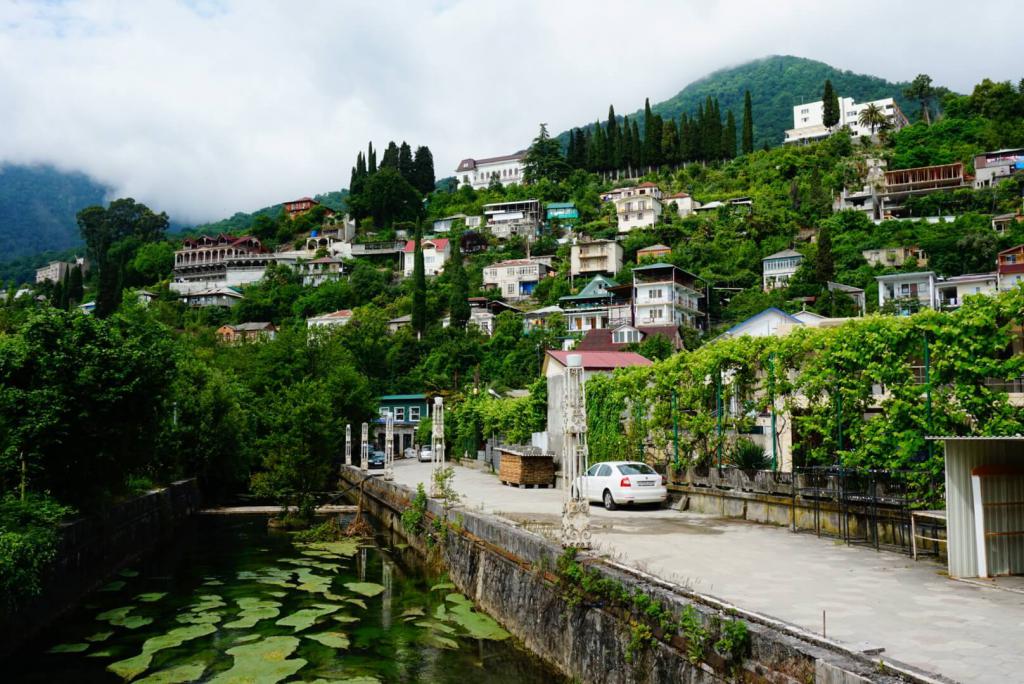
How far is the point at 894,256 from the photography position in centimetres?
8138

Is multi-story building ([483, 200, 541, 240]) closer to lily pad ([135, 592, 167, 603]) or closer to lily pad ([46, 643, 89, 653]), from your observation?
lily pad ([135, 592, 167, 603])

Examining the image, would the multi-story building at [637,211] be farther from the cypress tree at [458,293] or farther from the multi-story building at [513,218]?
the cypress tree at [458,293]

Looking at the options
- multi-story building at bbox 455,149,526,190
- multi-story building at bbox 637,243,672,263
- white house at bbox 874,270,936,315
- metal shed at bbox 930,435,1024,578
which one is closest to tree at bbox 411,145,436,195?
multi-story building at bbox 455,149,526,190

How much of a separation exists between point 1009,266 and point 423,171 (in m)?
121

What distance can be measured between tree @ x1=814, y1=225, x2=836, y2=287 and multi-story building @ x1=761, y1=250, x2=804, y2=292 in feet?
11.2

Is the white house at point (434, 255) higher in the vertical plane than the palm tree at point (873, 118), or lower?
lower

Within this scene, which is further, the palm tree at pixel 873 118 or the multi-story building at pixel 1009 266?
the palm tree at pixel 873 118

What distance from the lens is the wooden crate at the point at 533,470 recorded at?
1107 inches

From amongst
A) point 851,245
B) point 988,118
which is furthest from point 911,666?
point 988,118

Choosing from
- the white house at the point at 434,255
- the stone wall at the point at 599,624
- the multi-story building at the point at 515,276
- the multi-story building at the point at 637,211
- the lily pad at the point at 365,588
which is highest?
the multi-story building at the point at 637,211

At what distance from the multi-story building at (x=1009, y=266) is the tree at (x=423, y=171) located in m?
115

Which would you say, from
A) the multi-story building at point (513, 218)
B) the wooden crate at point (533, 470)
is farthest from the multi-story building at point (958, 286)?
the multi-story building at point (513, 218)

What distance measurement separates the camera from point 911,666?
580 cm

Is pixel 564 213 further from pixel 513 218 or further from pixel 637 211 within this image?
pixel 637 211
